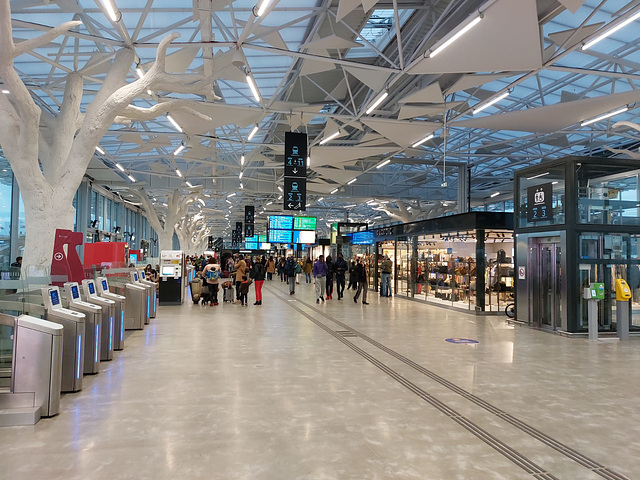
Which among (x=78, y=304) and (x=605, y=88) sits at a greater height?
(x=605, y=88)

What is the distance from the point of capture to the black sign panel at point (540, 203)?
11.4 m

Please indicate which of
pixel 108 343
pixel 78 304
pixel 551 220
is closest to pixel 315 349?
pixel 108 343

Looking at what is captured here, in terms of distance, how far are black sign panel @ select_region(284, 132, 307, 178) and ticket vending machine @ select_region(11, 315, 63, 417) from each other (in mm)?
9879

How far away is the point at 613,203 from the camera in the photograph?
1098cm

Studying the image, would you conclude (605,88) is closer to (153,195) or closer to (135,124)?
(135,124)

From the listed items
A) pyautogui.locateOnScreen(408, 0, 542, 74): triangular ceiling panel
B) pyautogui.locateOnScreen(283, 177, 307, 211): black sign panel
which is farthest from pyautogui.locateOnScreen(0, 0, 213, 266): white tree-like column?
pyautogui.locateOnScreen(283, 177, 307, 211): black sign panel

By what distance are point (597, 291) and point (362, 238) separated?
16911 mm

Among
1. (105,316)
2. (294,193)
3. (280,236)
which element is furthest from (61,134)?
(280,236)

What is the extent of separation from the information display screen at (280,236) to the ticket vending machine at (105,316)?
23087mm

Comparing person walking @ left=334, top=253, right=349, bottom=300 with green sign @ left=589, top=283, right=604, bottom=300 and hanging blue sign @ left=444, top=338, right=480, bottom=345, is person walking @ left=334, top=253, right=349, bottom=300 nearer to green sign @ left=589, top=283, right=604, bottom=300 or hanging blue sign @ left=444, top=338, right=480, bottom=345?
hanging blue sign @ left=444, top=338, right=480, bottom=345

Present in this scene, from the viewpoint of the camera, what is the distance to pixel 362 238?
2645 centimetres

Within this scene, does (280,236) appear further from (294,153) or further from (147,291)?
(147,291)

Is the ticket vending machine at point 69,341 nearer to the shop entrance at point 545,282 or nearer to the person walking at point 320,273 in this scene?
the shop entrance at point 545,282

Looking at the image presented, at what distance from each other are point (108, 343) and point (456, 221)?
12137 mm
